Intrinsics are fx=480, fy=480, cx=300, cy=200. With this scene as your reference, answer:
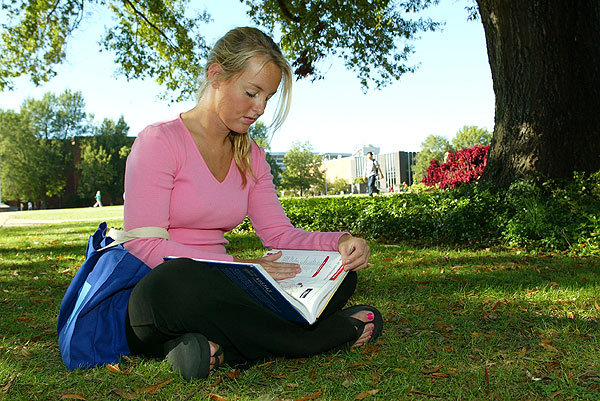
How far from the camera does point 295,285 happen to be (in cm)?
192

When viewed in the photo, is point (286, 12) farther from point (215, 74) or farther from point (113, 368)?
point (113, 368)

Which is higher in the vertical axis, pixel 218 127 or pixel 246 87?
pixel 246 87

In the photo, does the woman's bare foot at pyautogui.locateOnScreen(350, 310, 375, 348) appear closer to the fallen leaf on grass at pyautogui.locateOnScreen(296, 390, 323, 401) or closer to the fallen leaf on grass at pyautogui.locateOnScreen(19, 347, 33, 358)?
the fallen leaf on grass at pyautogui.locateOnScreen(296, 390, 323, 401)

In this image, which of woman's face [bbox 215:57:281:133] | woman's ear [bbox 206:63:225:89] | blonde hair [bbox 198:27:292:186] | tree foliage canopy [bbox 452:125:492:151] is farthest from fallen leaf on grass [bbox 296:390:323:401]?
tree foliage canopy [bbox 452:125:492:151]

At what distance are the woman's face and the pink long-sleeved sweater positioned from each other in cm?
21

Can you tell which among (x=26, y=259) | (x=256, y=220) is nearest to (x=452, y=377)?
(x=256, y=220)

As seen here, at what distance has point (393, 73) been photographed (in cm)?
1241

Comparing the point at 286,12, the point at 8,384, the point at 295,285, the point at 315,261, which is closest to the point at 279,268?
the point at 295,285

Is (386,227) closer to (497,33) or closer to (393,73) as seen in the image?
(497,33)

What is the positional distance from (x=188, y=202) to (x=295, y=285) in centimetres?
62

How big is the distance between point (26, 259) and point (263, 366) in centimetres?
507

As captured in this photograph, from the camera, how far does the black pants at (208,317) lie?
1.70 m

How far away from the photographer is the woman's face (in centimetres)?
215

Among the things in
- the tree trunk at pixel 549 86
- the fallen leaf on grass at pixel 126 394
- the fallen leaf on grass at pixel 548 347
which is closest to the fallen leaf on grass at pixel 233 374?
the fallen leaf on grass at pixel 126 394
